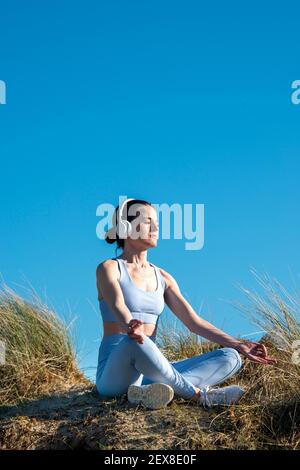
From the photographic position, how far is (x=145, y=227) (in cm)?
560

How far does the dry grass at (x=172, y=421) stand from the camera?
509 cm

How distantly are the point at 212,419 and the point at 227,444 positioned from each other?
29 cm

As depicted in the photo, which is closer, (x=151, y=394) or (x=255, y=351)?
(x=151, y=394)

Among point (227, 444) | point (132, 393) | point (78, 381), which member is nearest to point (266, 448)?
point (227, 444)

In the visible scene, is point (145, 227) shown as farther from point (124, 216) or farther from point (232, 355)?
point (232, 355)

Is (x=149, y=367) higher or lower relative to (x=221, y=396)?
higher

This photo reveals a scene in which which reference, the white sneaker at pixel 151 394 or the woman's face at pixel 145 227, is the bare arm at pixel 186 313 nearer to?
the woman's face at pixel 145 227

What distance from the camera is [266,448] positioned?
503 cm

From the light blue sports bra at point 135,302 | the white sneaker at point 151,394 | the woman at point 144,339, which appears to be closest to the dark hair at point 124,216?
the woman at point 144,339

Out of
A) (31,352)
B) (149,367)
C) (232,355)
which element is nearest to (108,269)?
(149,367)

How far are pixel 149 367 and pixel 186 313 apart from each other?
90 centimetres

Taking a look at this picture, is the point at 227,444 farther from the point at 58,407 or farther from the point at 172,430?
the point at 58,407
